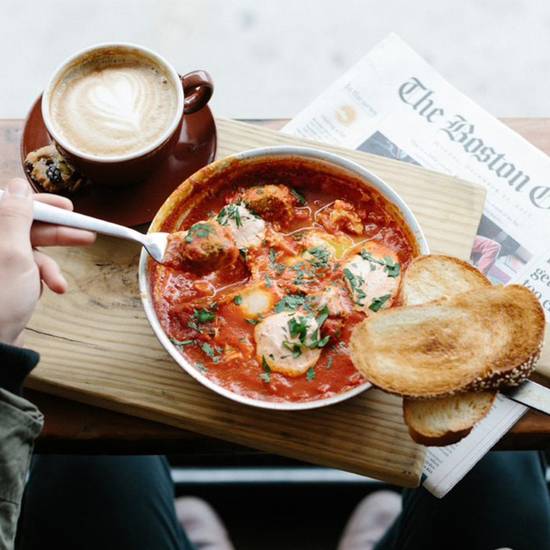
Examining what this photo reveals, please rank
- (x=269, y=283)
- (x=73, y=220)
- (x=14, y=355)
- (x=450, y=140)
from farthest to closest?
(x=450, y=140), (x=269, y=283), (x=73, y=220), (x=14, y=355)

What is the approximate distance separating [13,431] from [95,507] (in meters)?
0.71

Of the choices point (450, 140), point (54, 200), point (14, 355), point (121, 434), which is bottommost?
point (121, 434)

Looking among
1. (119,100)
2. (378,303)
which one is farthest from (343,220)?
(119,100)

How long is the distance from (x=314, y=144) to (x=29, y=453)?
95 cm

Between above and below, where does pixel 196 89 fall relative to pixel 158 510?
above

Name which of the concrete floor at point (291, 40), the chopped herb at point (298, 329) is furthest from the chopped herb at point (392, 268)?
the concrete floor at point (291, 40)

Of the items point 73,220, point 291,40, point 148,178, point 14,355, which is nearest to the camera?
point 14,355

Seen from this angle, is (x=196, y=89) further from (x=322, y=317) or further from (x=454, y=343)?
(x=454, y=343)

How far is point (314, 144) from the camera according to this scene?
1734mm

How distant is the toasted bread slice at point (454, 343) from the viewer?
133 centimetres

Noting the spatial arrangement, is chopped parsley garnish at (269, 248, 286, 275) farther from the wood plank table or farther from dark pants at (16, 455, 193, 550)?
dark pants at (16, 455, 193, 550)

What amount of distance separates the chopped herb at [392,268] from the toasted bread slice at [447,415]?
0.28 meters

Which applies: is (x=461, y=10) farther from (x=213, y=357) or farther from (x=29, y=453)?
(x=29, y=453)

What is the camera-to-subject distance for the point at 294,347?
1447mm
